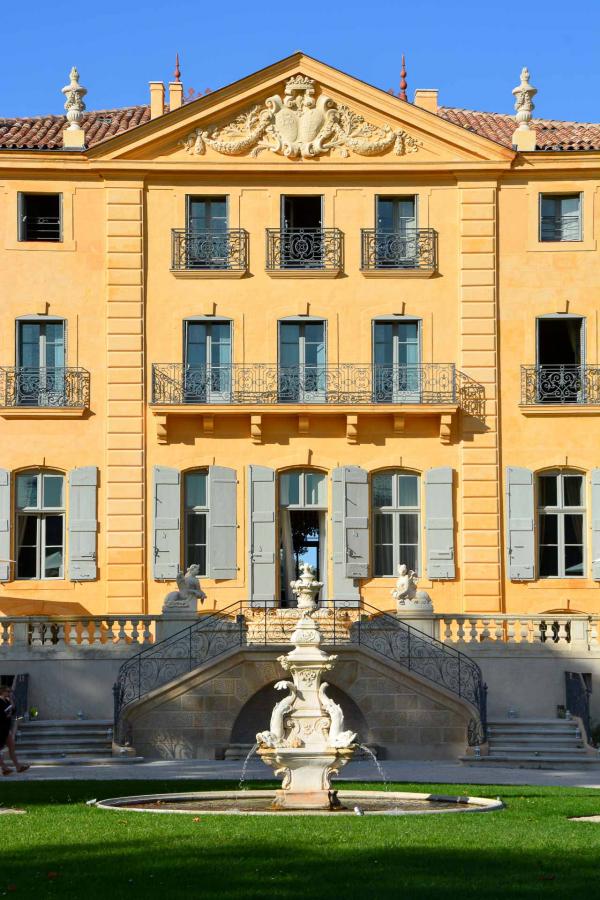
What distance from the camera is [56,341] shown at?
34531 millimetres

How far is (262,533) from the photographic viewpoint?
33.9 meters

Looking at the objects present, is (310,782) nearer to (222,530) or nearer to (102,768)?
(102,768)

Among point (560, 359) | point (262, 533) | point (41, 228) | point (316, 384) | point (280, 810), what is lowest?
point (280, 810)

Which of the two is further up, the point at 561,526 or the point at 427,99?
the point at 427,99

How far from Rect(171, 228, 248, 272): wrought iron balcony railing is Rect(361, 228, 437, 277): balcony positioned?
2.41m

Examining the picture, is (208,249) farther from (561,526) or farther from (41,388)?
(561,526)

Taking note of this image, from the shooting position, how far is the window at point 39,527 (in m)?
33.8

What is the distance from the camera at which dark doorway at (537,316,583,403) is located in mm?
34469

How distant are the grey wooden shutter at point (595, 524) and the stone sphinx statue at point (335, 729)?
14134 millimetres

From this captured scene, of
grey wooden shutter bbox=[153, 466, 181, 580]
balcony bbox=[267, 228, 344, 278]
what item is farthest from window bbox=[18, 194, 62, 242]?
grey wooden shutter bbox=[153, 466, 181, 580]

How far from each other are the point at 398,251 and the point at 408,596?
7500mm

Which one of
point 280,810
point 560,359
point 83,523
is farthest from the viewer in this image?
point 560,359

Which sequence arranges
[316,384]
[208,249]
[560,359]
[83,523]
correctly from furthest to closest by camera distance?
[560,359]
[208,249]
[316,384]
[83,523]

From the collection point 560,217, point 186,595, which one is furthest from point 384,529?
point 560,217
